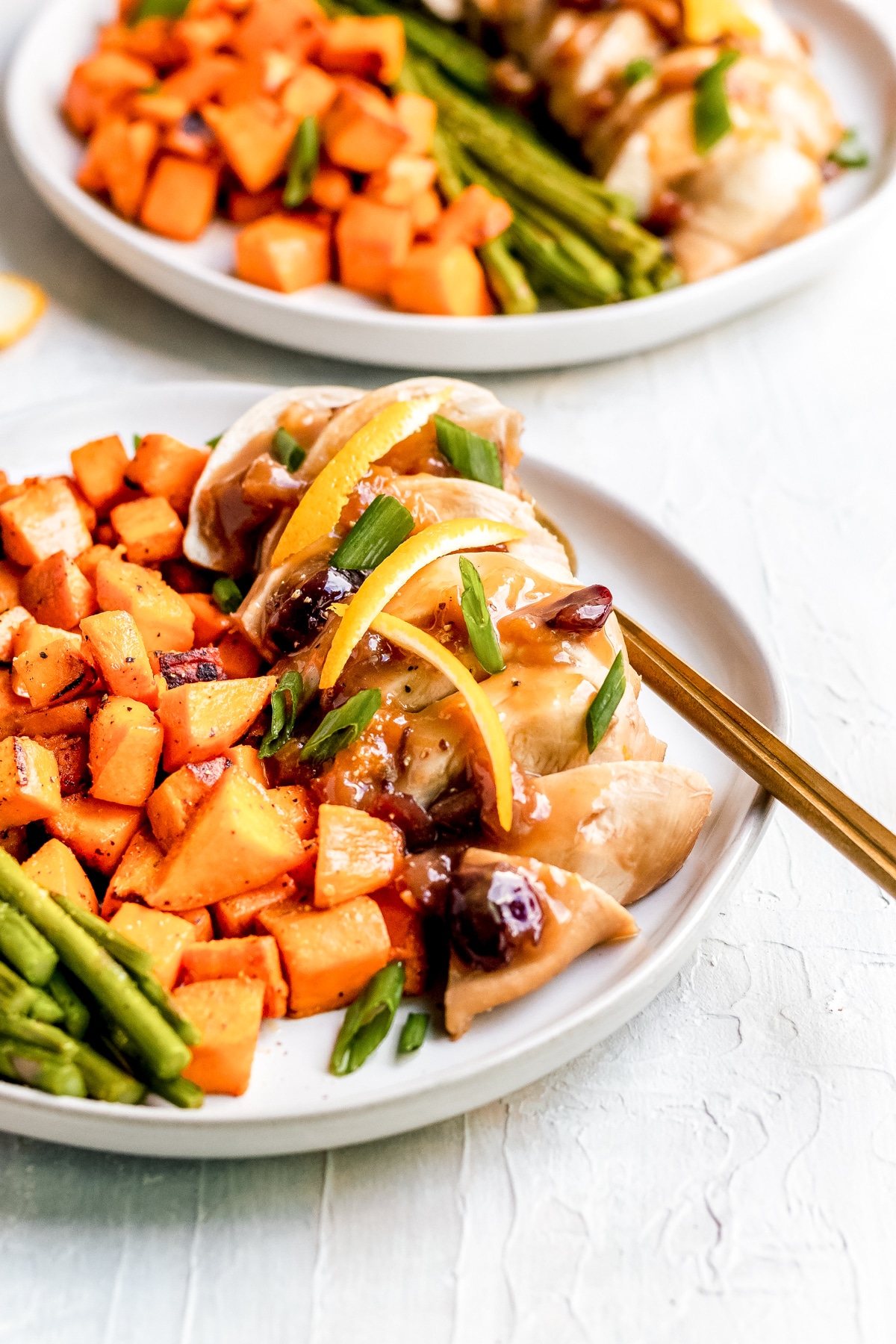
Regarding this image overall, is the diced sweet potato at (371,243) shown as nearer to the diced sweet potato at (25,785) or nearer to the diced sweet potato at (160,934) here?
the diced sweet potato at (25,785)

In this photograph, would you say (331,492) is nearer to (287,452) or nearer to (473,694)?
(287,452)

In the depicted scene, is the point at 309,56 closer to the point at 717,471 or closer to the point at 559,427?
the point at 559,427

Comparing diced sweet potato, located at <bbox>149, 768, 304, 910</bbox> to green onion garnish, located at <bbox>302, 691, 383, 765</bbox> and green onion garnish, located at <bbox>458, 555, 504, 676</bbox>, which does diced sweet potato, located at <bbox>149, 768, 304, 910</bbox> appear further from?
green onion garnish, located at <bbox>458, 555, 504, 676</bbox>

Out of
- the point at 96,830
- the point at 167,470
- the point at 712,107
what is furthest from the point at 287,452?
the point at 712,107

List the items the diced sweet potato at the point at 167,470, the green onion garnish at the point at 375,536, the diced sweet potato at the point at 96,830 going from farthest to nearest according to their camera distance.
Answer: the diced sweet potato at the point at 167,470
the green onion garnish at the point at 375,536
the diced sweet potato at the point at 96,830

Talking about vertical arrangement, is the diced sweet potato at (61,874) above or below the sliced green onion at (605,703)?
below

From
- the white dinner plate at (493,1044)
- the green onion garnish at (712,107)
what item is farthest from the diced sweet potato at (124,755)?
the green onion garnish at (712,107)
